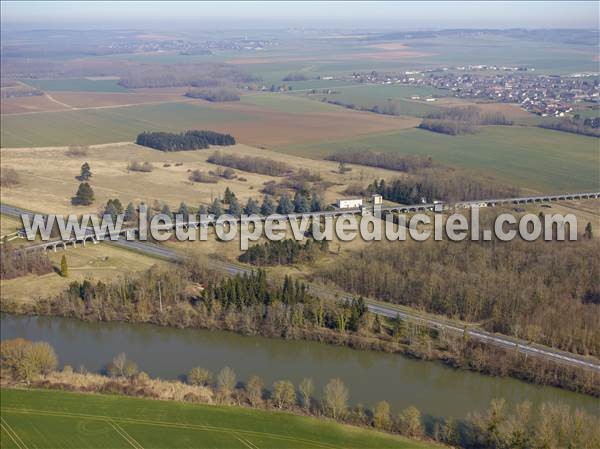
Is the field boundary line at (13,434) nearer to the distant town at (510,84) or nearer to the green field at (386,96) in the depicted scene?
the green field at (386,96)

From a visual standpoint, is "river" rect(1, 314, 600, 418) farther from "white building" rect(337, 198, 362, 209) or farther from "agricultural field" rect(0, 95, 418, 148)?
"agricultural field" rect(0, 95, 418, 148)

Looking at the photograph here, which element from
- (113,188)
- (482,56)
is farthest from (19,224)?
(482,56)

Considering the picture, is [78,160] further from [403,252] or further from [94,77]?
[94,77]

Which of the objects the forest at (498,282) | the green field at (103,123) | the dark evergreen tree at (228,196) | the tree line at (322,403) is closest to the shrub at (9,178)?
the green field at (103,123)

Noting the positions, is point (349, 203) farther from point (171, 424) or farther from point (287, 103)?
point (287, 103)

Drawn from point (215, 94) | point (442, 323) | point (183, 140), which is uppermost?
point (215, 94)

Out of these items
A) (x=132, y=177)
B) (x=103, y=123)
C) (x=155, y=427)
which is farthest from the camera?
(x=103, y=123)

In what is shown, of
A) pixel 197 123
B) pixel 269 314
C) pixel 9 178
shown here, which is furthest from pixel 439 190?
pixel 197 123

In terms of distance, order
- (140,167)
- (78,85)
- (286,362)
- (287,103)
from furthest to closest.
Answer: (78,85) < (287,103) < (140,167) < (286,362)
